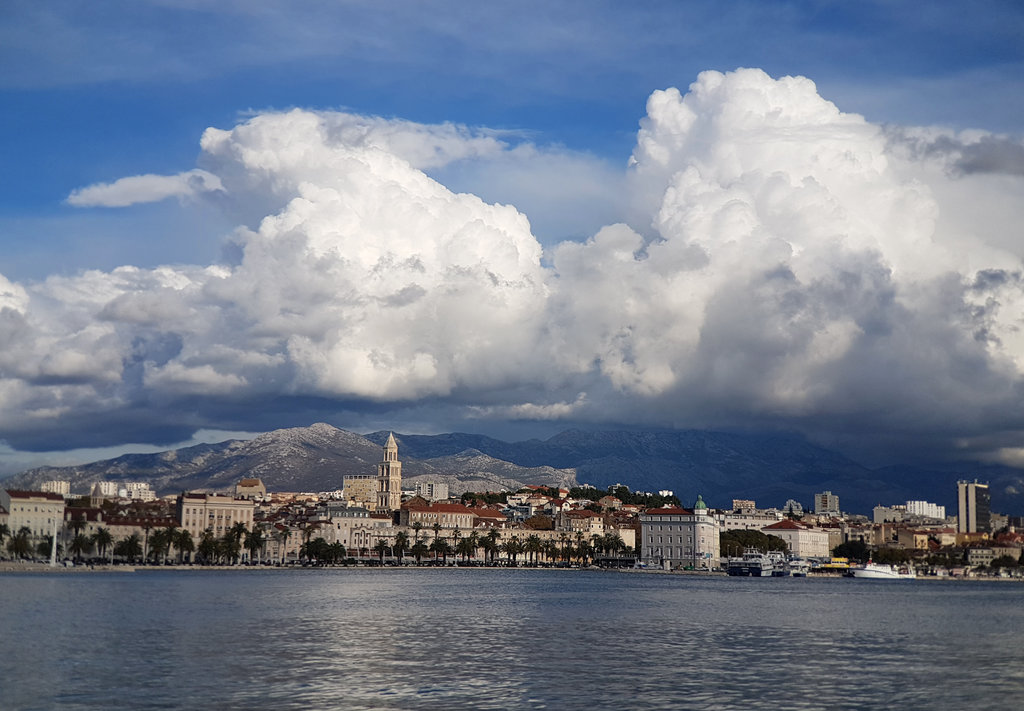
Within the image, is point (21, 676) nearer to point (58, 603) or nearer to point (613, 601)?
point (58, 603)

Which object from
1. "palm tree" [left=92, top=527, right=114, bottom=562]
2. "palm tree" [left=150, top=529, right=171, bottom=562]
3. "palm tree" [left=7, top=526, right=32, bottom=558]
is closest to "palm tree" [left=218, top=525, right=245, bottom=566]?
"palm tree" [left=150, top=529, right=171, bottom=562]

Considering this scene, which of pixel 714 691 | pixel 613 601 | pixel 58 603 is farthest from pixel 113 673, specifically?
pixel 613 601

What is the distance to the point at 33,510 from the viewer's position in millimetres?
166250

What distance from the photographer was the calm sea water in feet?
116

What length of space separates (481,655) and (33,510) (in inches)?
5407

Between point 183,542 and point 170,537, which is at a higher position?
point 170,537

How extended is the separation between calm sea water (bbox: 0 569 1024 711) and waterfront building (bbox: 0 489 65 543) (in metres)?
85.3

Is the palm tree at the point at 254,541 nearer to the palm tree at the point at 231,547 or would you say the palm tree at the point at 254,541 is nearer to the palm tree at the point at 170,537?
the palm tree at the point at 231,547

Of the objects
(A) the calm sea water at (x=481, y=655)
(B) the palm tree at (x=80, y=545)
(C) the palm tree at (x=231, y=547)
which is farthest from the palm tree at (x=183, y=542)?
(A) the calm sea water at (x=481, y=655)

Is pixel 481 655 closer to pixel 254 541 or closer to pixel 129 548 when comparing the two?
pixel 129 548

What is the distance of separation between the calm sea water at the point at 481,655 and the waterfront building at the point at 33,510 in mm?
85339

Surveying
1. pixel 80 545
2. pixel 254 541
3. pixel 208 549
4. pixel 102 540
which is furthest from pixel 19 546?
pixel 254 541

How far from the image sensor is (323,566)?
191 m

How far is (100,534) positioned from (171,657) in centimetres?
12780
